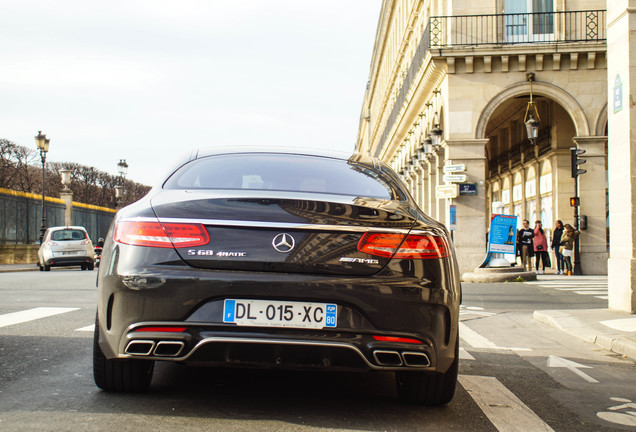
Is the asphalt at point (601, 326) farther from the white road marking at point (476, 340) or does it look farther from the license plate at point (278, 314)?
the license plate at point (278, 314)

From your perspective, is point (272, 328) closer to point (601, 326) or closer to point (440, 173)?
point (601, 326)

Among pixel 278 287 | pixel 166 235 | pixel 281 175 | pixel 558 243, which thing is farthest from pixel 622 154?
pixel 558 243

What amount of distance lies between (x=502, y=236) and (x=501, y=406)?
16.0 meters

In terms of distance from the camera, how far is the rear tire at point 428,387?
4207 mm

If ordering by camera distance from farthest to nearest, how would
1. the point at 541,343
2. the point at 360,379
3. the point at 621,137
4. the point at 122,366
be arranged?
1. the point at 621,137
2. the point at 541,343
3. the point at 360,379
4. the point at 122,366

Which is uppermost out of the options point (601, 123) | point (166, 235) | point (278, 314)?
point (601, 123)

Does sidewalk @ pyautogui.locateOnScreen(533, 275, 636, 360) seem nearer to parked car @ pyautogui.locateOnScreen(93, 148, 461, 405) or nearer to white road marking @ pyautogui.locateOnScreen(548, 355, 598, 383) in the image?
white road marking @ pyautogui.locateOnScreen(548, 355, 598, 383)

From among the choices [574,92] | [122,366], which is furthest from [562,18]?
[122,366]

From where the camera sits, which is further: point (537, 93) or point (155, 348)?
point (537, 93)

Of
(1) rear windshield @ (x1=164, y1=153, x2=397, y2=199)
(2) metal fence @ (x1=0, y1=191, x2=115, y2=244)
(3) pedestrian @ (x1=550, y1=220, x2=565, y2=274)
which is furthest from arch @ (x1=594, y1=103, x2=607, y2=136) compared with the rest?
(2) metal fence @ (x1=0, y1=191, x2=115, y2=244)

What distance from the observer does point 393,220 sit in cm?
392

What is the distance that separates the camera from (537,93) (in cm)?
2438

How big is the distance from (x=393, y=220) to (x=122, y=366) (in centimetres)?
169

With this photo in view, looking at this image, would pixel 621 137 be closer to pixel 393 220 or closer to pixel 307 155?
pixel 307 155
